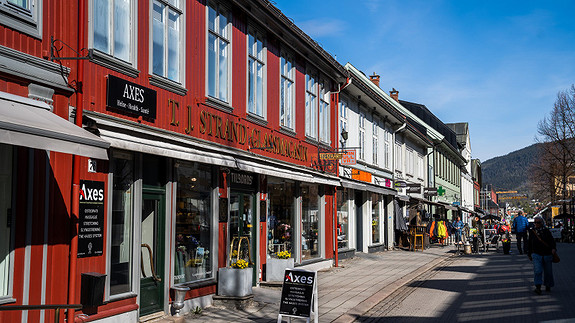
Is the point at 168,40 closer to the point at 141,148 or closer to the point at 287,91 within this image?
the point at 141,148

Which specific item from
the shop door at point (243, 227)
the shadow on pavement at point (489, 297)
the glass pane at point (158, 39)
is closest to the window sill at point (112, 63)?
the glass pane at point (158, 39)

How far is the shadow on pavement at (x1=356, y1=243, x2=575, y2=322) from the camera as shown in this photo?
10461 millimetres

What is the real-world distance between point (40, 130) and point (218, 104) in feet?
20.1

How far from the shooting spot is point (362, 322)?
10242mm

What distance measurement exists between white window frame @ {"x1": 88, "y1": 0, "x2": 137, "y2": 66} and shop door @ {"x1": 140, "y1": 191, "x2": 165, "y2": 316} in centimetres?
208

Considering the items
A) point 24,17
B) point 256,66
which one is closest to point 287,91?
point 256,66

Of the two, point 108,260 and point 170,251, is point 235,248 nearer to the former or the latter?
point 170,251

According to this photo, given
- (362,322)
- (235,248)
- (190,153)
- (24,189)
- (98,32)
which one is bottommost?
(362,322)

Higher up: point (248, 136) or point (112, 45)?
point (112, 45)

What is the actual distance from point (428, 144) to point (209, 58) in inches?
1036

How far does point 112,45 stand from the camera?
920cm

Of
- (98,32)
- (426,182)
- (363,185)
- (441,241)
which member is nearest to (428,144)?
(426,182)

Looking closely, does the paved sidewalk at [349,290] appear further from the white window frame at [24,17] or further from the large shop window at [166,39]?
the white window frame at [24,17]

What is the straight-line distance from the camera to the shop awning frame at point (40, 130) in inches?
245
